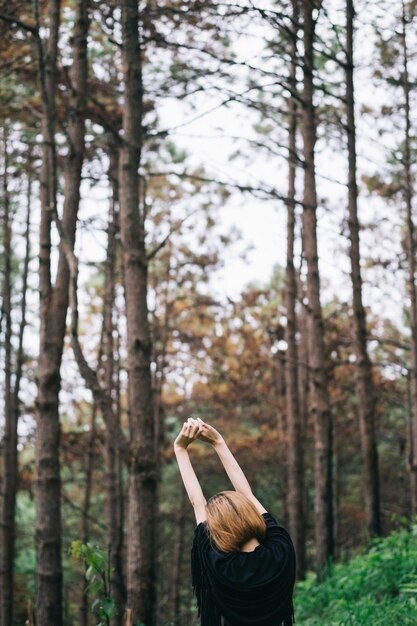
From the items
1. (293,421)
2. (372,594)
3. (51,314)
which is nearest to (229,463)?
(372,594)

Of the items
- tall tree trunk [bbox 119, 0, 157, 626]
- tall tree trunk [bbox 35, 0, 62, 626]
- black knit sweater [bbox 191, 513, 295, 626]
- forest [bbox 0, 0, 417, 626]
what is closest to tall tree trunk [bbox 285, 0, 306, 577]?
forest [bbox 0, 0, 417, 626]

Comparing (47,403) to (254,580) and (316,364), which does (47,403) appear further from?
(254,580)

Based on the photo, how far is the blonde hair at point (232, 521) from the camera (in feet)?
10.2

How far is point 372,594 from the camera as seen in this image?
6.53 m

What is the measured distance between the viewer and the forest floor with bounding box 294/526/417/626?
542cm

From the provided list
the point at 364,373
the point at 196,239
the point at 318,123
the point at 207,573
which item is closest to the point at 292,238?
the point at 318,123

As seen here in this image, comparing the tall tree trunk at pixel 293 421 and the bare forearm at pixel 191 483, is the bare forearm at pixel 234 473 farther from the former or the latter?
the tall tree trunk at pixel 293 421

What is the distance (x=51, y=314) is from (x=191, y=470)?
15.4ft

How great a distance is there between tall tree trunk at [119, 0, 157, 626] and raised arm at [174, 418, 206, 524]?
9.85ft

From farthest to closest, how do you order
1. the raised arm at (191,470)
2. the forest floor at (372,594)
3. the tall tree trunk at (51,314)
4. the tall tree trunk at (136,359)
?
the tall tree trunk at (51,314) → the tall tree trunk at (136,359) → the forest floor at (372,594) → the raised arm at (191,470)

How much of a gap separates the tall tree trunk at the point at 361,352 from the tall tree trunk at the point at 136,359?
4934 millimetres

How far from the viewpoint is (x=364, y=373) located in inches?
454

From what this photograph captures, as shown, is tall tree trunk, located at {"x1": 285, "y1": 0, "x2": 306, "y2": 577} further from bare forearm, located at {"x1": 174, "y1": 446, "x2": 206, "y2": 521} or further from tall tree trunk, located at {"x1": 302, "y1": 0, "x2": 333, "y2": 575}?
bare forearm, located at {"x1": 174, "y1": 446, "x2": 206, "y2": 521}

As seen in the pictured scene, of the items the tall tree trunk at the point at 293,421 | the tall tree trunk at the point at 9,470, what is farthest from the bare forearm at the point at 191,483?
the tall tree trunk at the point at 9,470
